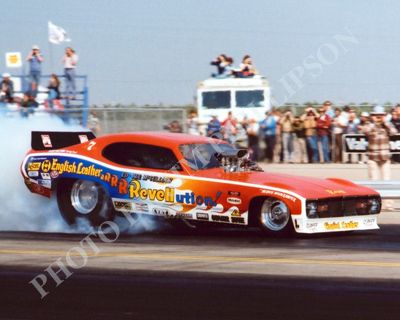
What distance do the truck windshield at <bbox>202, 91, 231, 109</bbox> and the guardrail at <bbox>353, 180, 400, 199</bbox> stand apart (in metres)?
10.5

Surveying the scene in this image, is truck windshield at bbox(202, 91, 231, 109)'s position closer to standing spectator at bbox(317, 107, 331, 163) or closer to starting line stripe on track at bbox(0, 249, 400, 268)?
standing spectator at bbox(317, 107, 331, 163)

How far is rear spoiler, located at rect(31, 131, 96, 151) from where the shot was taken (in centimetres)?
1421

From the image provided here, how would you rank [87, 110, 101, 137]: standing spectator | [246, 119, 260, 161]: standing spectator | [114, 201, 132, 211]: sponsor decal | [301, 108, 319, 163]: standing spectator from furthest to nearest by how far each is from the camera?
[246, 119, 260, 161]: standing spectator → [301, 108, 319, 163]: standing spectator → [87, 110, 101, 137]: standing spectator → [114, 201, 132, 211]: sponsor decal

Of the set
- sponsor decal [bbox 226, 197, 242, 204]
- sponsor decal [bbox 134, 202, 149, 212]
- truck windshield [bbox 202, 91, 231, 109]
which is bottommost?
sponsor decal [bbox 134, 202, 149, 212]

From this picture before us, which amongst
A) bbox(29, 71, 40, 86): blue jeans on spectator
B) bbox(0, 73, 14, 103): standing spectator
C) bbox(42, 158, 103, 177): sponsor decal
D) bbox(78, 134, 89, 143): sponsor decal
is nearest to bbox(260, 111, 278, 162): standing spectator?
bbox(29, 71, 40, 86): blue jeans on spectator

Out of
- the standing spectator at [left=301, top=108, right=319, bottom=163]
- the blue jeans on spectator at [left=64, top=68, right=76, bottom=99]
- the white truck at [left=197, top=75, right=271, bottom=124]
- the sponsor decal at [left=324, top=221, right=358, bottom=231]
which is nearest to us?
the sponsor decal at [left=324, top=221, right=358, bottom=231]

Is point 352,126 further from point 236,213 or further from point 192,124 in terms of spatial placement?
point 236,213

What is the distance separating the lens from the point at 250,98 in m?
25.7

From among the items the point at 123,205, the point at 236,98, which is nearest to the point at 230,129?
the point at 236,98

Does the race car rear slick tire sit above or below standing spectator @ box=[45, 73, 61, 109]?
below

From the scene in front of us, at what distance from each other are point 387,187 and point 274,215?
3.79m

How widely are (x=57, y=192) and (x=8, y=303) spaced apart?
5583 millimetres

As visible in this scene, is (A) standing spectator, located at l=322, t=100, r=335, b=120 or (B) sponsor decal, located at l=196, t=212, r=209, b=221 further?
(A) standing spectator, located at l=322, t=100, r=335, b=120

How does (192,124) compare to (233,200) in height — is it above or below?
above
